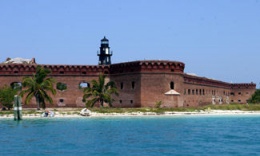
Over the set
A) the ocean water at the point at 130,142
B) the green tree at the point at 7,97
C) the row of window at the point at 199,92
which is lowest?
the ocean water at the point at 130,142

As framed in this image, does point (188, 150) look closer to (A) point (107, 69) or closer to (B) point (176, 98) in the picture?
(B) point (176, 98)

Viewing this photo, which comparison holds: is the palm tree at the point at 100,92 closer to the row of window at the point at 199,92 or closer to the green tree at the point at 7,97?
the green tree at the point at 7,97

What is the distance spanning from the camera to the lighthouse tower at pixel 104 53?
263ft

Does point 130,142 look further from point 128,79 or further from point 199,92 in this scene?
point 199,92

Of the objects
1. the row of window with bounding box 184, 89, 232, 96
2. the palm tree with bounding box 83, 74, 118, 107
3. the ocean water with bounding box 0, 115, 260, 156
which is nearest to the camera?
the ocean water with bounding box 0, 115, 260, 156

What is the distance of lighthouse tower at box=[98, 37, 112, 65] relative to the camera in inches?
3159

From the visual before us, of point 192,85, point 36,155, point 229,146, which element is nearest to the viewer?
point 36,155

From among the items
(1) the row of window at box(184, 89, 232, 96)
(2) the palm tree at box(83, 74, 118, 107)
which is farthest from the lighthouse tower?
(2) the palm tree at box(83, 74, 118, 107)

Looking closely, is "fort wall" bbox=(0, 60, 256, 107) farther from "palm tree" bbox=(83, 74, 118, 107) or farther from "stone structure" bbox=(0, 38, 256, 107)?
"palm tree" bbox=(83, 74, 118, 107)

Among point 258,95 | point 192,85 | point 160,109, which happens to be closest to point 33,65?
point 160,109

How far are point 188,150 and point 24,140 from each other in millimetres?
9264

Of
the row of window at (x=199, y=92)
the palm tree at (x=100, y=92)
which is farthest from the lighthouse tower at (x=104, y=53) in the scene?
the palm tree at (x=100, y=92)

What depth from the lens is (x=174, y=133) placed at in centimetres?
2769

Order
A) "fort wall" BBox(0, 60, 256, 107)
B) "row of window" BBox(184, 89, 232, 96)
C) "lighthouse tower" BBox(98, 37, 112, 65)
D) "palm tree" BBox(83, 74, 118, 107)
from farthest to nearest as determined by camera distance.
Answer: "lighthouse tower" BBox(98, 37, 112, 65) → "row of window" BBox(184, 89, 232, 96) → "fort wall" BBox(0, 60, 256, 107) → "palm tree" BBox(83, 74, 118, 107)
